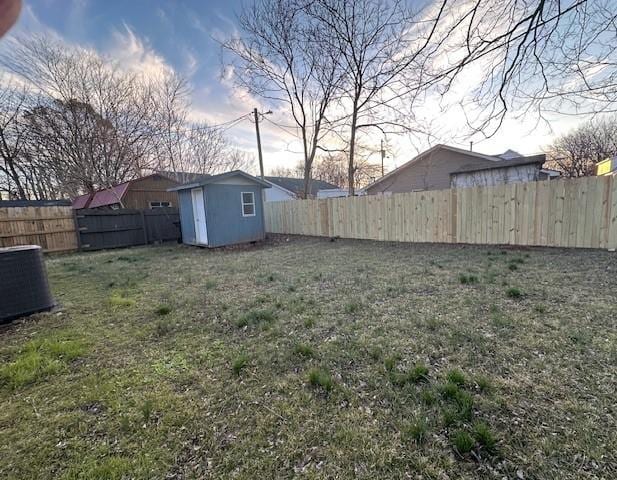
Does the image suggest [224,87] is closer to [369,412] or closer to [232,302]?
[232,302]

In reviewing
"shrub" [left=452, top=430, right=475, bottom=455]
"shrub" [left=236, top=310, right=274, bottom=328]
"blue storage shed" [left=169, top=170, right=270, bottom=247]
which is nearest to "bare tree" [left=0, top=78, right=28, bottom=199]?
"blue storage shed" [left=169, top=170, right=270, bottom=247]

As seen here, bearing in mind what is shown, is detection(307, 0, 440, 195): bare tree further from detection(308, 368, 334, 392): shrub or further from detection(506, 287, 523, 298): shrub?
detection(308, 368, 334, 392): shrub

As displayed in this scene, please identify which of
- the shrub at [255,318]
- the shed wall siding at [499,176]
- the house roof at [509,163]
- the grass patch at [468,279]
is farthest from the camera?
the shed wall siding at [499,176]

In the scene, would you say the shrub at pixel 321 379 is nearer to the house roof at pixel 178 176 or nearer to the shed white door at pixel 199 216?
the shed white door at pixel 199 216

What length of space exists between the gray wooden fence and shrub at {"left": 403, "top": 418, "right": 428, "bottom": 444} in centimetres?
1167

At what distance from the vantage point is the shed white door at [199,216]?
375 inches

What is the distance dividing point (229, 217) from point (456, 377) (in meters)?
9.12

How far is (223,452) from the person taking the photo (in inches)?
58.6

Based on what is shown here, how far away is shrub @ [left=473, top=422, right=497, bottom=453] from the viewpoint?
141 cm

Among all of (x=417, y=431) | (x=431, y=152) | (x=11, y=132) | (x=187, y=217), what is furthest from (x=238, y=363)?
(x=11, y=132)

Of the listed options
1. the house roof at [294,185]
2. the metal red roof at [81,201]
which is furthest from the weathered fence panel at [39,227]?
the house roof at [294,185]

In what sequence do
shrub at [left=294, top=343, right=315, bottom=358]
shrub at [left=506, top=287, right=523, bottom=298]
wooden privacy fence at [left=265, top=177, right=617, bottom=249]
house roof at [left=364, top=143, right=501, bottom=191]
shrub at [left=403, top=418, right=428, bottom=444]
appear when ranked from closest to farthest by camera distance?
1. shrub at [left=403, top=418, right=428, bottom=444]
2. shrub at [left=294, top=343, right=315, bottom=358]
3. shrub at [left=506, top=287, right=523, bottom=298]
4. wooden privacy fence at [left=265, top=177, right=617, bottom=249]
5. house roof at [left=364, top=143, right=501, bottom=191]

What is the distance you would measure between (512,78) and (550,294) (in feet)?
8.89

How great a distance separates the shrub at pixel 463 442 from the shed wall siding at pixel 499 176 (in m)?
12.0
